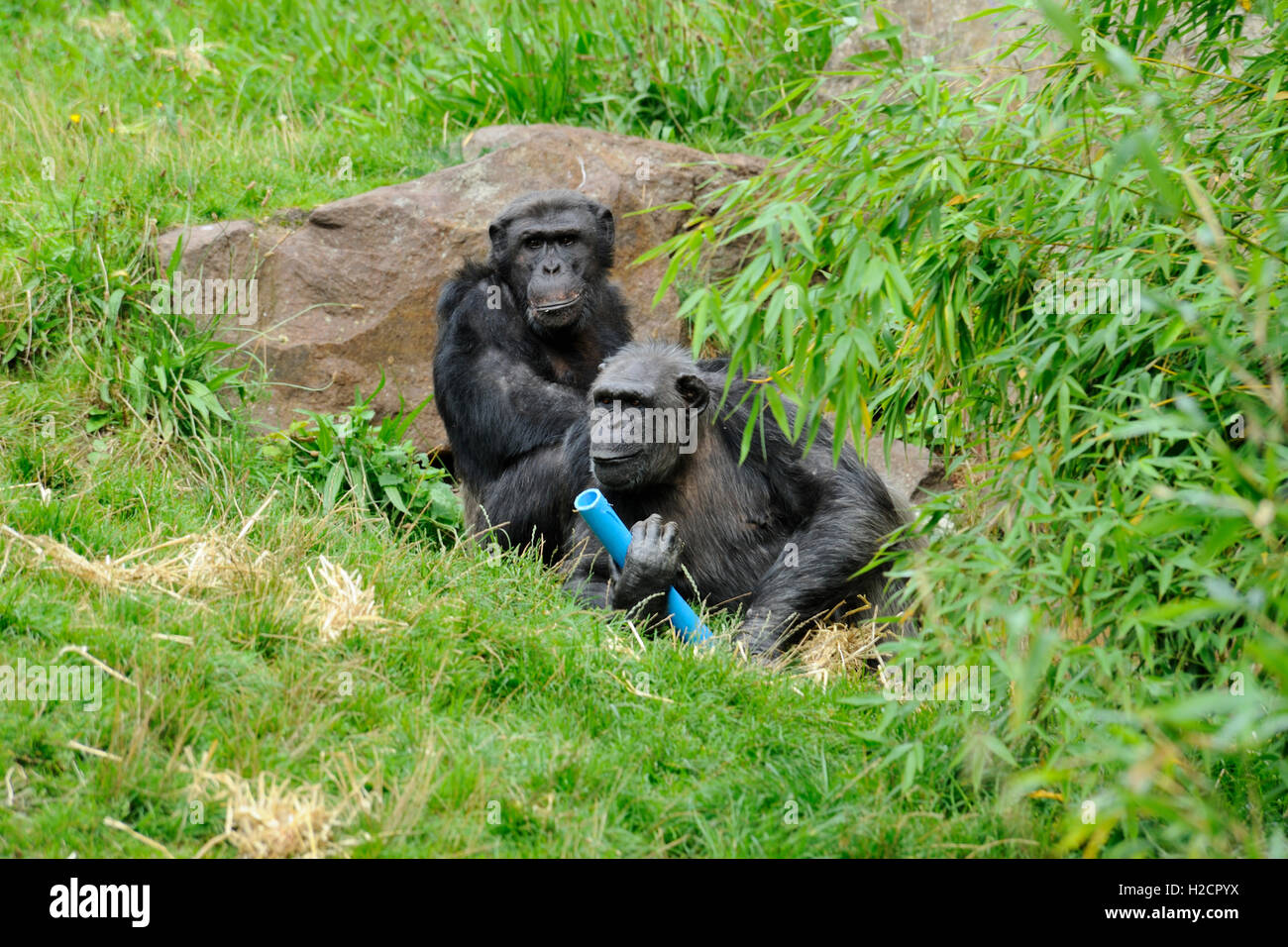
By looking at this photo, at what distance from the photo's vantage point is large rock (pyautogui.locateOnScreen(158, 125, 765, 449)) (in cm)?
758

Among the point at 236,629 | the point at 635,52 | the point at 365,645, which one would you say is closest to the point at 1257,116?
the point at 365,645

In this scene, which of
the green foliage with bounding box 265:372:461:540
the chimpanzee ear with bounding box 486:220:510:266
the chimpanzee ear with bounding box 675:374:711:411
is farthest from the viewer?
the chimpanzee ear with bounding box 486:220:510:266

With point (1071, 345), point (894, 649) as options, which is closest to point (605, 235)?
point (1071, 345)

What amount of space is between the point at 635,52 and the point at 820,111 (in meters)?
6.33

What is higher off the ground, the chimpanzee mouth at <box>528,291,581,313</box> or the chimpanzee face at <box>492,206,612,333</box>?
the chimpanzee face at <box>492,206,612,333</box>

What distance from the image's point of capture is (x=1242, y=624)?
152 inches

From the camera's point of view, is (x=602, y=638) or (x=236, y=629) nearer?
(x=236, y=629)

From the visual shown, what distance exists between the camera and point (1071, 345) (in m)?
3.72

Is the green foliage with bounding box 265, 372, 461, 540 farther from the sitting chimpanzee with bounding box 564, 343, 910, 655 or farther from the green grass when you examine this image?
the green grass

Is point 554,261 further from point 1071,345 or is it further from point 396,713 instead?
point 1071,345

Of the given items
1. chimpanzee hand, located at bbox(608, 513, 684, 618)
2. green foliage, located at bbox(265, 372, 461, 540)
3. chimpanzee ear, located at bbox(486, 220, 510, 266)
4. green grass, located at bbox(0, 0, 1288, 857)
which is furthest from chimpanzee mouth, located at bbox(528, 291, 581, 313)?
green grass, located at bbox(0, 0, 1288, 857)

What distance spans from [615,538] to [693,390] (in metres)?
0.85

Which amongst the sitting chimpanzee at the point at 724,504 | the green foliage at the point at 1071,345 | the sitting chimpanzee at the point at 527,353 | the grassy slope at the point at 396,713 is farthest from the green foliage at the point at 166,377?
the green foliage at the point at 1071,345

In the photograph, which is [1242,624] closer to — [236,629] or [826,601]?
[826,601]
